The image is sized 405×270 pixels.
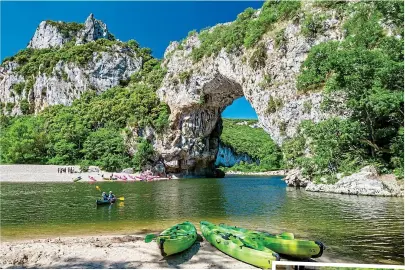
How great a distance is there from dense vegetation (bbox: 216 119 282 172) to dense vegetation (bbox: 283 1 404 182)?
84.4ft

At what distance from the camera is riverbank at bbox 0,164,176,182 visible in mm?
21266

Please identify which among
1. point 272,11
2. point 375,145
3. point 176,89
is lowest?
point 375,145

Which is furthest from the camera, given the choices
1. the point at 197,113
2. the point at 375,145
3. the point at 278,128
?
the point at 197,113

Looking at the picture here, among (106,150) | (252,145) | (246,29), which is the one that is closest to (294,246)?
(246,29)

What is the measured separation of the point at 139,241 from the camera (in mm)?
5324

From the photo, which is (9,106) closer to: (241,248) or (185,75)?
(185,75)

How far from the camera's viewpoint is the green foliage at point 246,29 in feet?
55.2

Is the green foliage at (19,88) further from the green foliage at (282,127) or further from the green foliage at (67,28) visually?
the green foliage at (282,127)

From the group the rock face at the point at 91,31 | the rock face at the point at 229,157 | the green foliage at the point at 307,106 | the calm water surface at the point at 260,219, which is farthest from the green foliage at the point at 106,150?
the rock face at the point at 229,157

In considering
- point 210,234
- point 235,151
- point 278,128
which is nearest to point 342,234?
point 210,234

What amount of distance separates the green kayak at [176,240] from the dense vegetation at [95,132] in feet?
70.6

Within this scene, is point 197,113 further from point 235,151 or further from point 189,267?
point 235,151

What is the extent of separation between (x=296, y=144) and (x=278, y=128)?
1847 mm

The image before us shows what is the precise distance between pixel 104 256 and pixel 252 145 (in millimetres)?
48214
